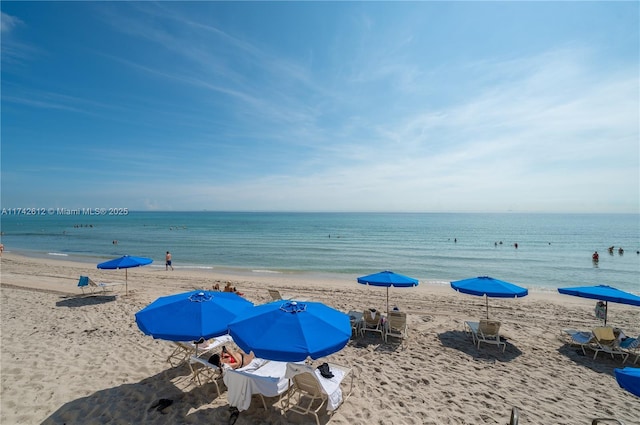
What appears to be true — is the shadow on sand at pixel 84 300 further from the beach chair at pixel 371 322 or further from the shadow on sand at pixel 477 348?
the shadow on sand at pixel 477 348

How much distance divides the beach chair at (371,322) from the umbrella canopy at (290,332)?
163 inches

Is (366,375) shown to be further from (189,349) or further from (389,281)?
(189,349)

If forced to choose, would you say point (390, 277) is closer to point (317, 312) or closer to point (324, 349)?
point (317, 312)

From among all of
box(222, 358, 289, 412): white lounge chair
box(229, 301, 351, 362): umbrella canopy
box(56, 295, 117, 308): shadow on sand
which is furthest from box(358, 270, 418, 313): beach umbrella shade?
box(56, 295, 117, 308): shadow on sand

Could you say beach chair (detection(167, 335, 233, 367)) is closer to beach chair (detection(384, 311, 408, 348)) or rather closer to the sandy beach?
the sandy beach

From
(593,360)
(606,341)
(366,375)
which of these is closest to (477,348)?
(593,360)

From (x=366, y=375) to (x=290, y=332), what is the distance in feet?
10.3

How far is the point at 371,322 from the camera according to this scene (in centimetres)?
863

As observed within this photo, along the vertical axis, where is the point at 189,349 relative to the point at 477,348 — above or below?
above

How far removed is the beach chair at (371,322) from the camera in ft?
27.9

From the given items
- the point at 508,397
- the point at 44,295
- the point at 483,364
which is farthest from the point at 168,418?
the point at 44,295

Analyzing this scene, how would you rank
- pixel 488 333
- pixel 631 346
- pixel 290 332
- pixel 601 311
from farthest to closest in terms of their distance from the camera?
pixel 601 311 < pixel 488 333 < pixel 631 346 < pixel 290 332

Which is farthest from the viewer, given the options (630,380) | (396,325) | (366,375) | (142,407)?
(396,325)

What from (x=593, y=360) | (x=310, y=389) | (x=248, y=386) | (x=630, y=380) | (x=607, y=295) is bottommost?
(x=593, y=360)
